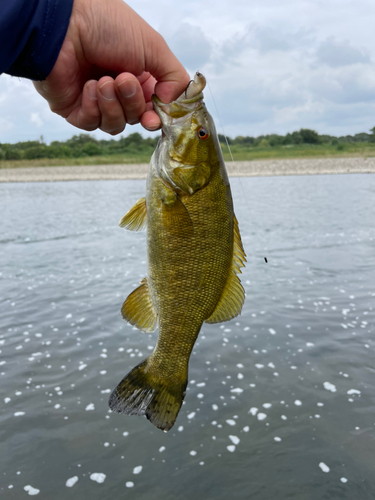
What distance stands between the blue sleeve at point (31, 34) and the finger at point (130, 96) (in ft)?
1.21

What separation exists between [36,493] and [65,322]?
461 cm

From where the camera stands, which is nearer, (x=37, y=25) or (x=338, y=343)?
(x=37, y=25)

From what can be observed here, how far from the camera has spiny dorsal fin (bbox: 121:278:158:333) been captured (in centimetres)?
240

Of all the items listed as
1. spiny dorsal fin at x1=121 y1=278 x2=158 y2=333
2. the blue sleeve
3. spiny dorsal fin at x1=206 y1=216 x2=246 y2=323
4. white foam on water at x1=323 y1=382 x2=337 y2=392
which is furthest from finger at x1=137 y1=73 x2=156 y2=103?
white foam on water at x1=323 y1=382 x2=337 y2=392

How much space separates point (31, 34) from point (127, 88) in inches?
22.0

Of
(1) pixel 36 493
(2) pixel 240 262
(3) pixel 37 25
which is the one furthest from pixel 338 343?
(3) pixel 37 25

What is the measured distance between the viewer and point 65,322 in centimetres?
883

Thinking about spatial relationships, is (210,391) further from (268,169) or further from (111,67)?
(268,169)

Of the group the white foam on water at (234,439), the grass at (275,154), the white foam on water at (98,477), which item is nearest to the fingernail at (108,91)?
the white foam on water at (98,477)

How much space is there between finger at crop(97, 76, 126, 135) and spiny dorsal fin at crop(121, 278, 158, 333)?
1058 mm

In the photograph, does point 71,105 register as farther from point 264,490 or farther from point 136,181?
point 136,181

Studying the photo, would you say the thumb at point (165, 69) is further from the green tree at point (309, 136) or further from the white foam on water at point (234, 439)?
the green tree at point (309, 136)

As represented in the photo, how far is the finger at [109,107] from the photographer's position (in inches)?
96.2

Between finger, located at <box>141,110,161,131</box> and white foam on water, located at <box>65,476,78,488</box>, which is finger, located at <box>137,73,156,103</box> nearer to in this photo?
finger, located at <box>141,110,161,131</box>
